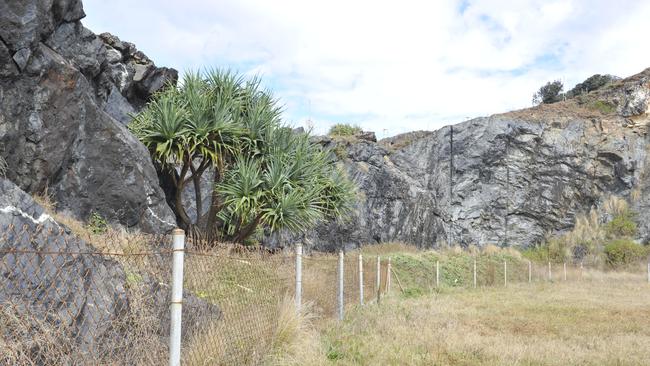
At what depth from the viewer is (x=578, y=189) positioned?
38.9m

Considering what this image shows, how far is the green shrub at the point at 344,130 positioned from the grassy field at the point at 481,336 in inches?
889

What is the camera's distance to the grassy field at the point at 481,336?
725 centimetres

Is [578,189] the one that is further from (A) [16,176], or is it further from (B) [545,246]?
(A) [16,176]

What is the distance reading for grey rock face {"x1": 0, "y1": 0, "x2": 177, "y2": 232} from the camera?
9492 mm

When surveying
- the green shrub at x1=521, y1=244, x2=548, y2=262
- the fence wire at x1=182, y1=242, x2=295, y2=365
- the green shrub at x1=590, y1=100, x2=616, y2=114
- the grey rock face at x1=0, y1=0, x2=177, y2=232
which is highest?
the green shrub at x1=590, y1=100, x2=616, y2=114

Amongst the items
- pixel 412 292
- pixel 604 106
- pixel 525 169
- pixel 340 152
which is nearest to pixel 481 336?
pixel 412 292

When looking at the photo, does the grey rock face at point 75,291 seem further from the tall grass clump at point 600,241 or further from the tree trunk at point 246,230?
the tall grass clump at point 600,241

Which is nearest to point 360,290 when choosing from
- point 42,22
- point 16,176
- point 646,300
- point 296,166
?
point 296,166

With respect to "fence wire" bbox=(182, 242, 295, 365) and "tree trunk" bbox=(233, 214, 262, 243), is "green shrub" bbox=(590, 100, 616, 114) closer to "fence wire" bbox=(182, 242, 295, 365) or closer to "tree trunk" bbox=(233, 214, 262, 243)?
"tree trunk" bbox=(233, 214, 262, 243)

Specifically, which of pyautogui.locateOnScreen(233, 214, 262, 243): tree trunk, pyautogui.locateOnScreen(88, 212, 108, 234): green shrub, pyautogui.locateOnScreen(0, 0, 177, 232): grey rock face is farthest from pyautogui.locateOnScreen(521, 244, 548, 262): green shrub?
pyautogui.locateOnScreen(88, 212, 108, 234): green shrub

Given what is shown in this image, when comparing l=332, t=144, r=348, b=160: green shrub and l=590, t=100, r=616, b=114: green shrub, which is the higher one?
l=590, t=100, r=616, b=114: green shrub

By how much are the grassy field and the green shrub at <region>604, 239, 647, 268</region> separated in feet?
73.6

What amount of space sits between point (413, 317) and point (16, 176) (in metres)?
7.46

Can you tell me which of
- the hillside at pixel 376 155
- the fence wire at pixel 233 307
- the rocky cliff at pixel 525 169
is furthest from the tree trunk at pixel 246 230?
the rocky cliff at pixel 525 169
